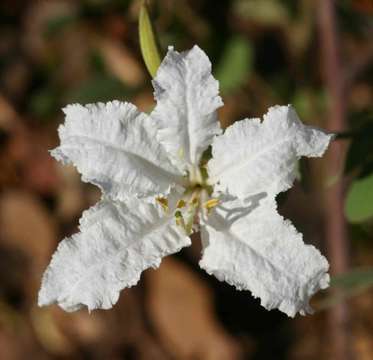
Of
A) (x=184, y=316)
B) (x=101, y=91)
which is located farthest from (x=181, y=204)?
(x=184, y=316)

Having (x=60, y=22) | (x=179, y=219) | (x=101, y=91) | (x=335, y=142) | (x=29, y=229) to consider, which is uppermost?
(x=60, y=22)

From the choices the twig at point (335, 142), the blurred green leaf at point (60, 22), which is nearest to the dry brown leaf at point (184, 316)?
the twig at point (335, 142)

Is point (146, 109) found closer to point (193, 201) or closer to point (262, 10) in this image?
point (262, 10)

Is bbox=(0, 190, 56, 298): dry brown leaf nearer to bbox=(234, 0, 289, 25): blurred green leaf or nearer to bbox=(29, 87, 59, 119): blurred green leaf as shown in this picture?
bbox=(29, 87, 59, 119): blurred green leaf

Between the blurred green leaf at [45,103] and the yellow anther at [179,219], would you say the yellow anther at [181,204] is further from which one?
the blurred green leaf at [45,103]

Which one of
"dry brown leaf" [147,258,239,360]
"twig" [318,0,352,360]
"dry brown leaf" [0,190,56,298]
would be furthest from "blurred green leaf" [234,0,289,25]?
"dry brown leaf" [0,190,56,298]

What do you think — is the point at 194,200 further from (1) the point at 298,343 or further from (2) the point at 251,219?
(1) the point at 298,343

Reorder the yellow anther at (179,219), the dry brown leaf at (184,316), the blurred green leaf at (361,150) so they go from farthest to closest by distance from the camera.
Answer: the dry brown leaf at (184,316) < the blurred green leaf at (361,150) < the yellow anther at (179,219)

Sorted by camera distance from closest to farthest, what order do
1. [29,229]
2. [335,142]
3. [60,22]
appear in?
[335,142], [60,22], [29,229]
